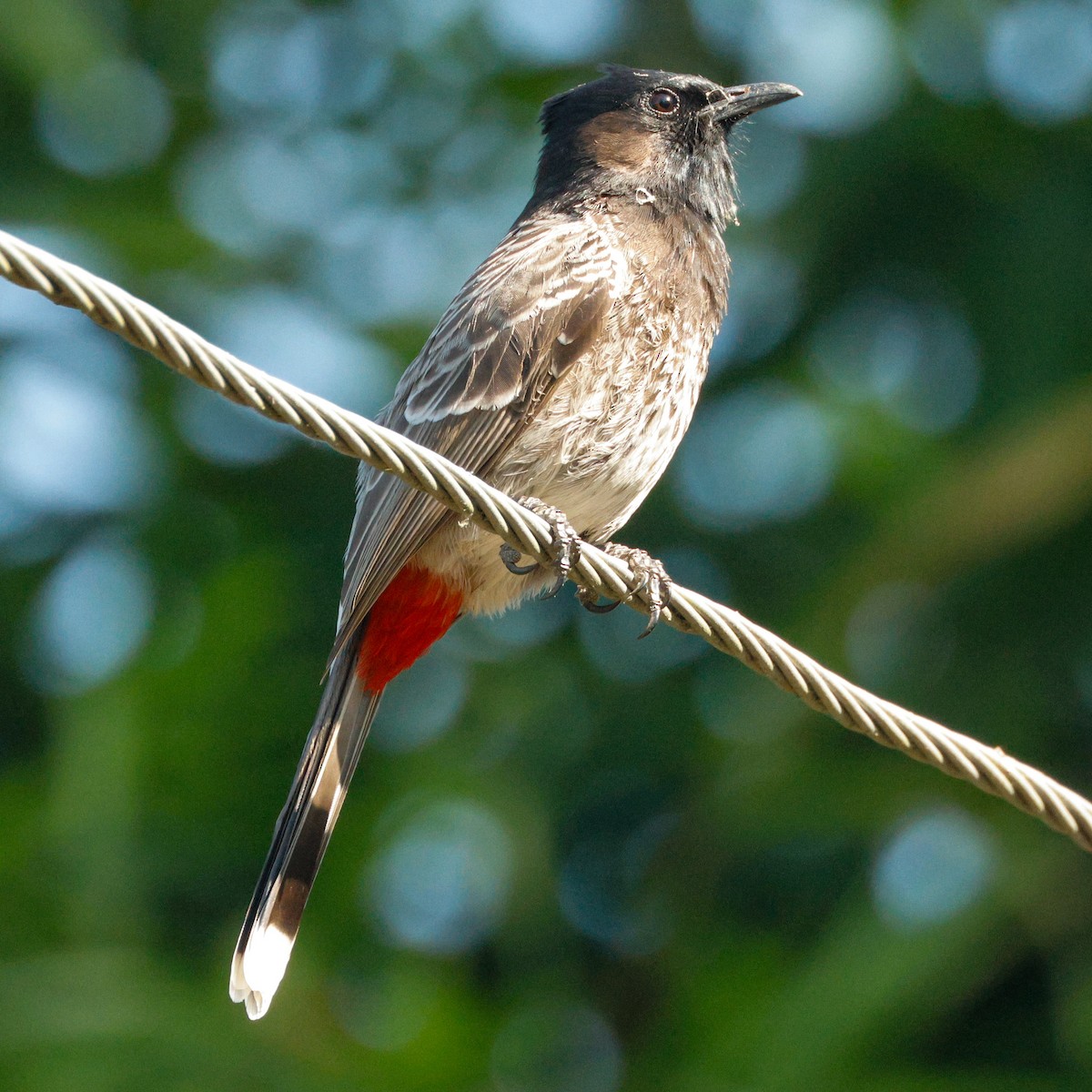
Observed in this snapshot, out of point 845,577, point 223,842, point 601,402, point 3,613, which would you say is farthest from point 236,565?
point 601,402

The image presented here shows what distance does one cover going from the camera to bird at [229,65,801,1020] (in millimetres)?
4262

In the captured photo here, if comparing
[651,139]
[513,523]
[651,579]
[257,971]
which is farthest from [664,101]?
[257,971]

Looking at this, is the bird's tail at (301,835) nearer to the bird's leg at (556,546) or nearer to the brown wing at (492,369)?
the brown wing at (492,369)

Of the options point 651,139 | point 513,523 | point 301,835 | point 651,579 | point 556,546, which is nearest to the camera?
point 513,523

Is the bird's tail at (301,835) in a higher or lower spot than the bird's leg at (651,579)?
lower

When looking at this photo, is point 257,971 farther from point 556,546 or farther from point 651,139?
point 651,139

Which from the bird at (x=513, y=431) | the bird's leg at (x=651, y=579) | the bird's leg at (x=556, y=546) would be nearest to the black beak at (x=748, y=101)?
the bird at (x=513, y=431)

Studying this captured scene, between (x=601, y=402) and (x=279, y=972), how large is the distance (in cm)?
181

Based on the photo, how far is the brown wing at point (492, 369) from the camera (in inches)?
167

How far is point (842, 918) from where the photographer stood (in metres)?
6.91

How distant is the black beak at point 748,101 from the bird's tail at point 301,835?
2242mm

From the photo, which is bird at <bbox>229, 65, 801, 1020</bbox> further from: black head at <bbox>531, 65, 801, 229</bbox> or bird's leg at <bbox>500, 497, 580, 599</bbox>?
black head at <bbox>531, 65, 801, 229</bbox>

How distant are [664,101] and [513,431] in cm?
166

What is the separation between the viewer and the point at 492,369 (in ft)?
14.2
